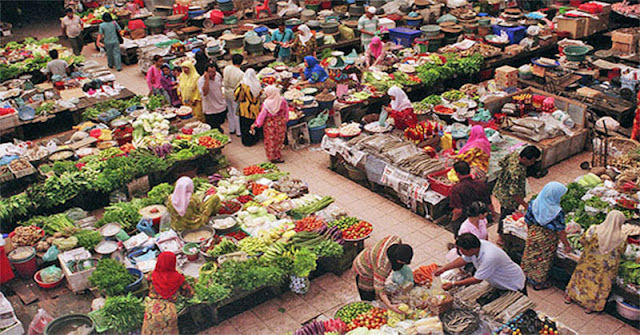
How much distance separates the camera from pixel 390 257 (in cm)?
656

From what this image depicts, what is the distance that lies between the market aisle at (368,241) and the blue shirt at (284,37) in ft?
11.3

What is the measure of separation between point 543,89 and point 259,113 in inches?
241

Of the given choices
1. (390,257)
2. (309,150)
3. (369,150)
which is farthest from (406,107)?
(390,257)

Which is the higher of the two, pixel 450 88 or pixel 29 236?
pixel 29 236

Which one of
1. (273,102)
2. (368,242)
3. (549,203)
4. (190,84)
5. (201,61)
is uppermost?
(201,61)

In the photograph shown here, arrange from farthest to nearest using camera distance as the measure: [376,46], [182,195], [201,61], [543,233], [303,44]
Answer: [303,44], [376,46], [201,61], [182,195], [543,233]

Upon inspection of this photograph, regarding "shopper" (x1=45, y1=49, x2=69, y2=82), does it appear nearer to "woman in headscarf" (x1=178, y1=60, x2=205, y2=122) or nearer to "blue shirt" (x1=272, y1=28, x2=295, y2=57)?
"woman in headscarf" (x1=178, y1=60, x2=205, y2=122)

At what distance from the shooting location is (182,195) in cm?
841

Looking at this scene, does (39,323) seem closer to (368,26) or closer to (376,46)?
(376,46)

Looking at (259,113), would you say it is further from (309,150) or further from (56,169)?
(56,169)

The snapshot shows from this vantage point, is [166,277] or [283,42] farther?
[283,42]

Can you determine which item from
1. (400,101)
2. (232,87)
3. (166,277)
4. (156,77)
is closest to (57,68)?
(156,77)

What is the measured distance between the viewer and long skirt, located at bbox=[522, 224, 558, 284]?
299 inches

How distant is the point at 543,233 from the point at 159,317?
178 inches
